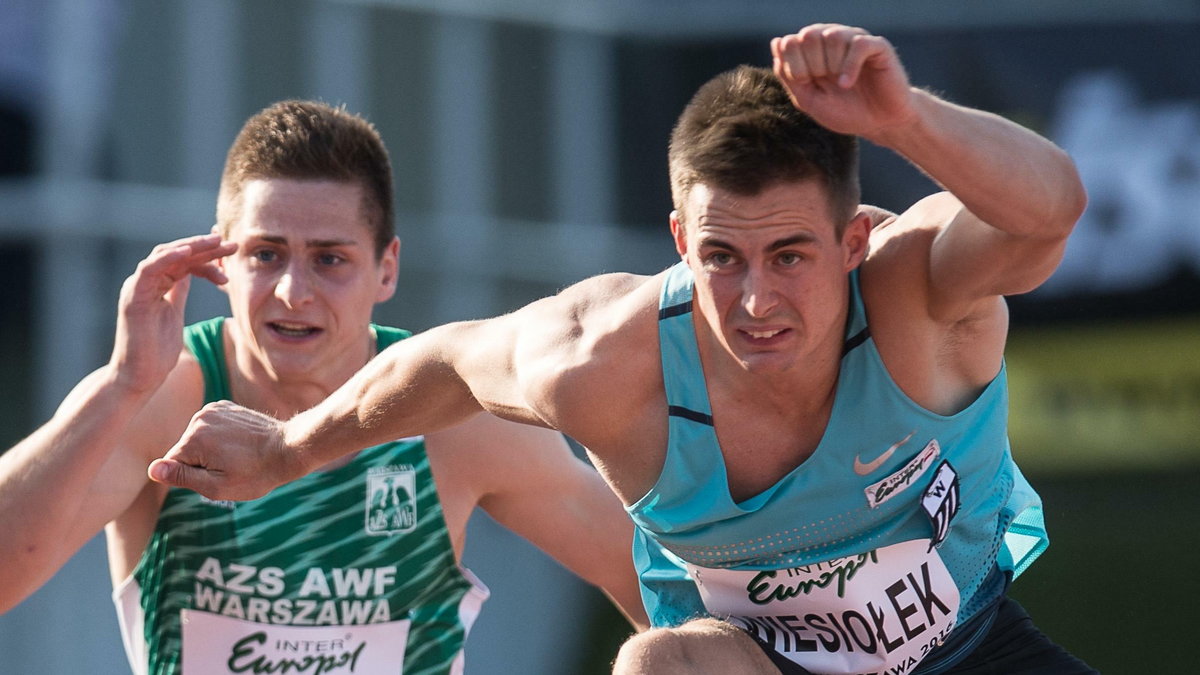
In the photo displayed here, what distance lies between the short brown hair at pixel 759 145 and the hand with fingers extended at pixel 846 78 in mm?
539

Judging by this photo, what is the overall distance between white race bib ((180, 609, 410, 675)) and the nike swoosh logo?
1854 millimetres

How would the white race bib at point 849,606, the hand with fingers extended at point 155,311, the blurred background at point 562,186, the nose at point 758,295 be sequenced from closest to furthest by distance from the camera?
A: the nose at point 758,295 < the white race bib at point 849,606 < the hand with fingers extended at point 155,311 < the blurred background at point 562,186

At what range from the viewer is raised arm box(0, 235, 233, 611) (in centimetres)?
472

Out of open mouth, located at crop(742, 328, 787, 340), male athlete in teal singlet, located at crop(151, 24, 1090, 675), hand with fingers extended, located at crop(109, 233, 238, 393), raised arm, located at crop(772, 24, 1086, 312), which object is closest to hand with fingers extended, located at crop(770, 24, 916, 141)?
raised arm, located at crop(772, 24, 1086, 312)

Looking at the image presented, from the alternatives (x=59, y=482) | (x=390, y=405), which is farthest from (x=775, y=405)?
(x=59, y=482)

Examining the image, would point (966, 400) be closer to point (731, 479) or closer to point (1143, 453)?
point (731, 479)

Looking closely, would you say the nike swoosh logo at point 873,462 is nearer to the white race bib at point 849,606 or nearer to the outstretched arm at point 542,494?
the white race bib at point 849,606

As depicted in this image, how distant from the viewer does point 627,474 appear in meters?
4.16

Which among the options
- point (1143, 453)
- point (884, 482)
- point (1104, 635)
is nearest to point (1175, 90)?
point (1143, 453)

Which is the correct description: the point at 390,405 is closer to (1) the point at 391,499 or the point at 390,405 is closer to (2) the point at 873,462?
(1) the point at 391,499

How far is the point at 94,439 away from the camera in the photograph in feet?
15.5

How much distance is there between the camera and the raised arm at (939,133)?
318 cm

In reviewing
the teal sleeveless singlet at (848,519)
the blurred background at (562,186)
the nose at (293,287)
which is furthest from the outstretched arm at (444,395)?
the blurred background at (562,186)

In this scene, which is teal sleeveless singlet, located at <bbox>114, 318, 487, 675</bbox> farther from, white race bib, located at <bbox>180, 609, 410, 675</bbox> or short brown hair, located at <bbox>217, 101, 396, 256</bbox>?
short brown hair, located at <bbox>217, 101, 396, 256</bbox>
